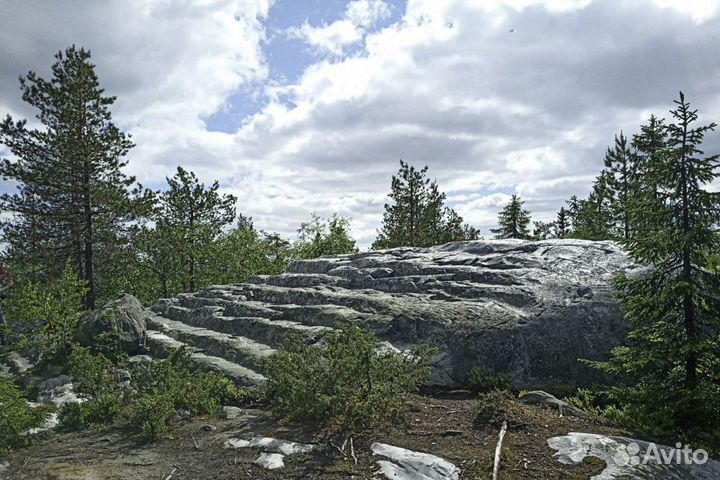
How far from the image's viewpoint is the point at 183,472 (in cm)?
607

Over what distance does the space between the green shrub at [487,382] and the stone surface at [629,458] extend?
9.23 ft

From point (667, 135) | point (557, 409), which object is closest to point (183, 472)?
point (557, 409)

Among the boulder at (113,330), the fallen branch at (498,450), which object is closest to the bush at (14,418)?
the boulder at (113,330)

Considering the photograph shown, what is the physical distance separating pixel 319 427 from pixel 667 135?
636 centimetres

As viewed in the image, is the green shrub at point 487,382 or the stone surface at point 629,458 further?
the green shrub at point 487,382

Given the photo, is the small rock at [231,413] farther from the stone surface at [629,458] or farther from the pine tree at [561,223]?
the pine tree at [561,223]

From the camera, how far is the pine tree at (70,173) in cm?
2177

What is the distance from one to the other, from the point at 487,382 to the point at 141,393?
600 centimetres

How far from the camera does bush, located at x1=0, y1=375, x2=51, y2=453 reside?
7.34 metres

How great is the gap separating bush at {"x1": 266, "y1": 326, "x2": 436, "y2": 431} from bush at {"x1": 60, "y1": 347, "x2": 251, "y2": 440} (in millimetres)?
1466

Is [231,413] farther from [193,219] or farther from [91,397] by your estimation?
[193,219]

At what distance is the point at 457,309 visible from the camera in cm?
1084

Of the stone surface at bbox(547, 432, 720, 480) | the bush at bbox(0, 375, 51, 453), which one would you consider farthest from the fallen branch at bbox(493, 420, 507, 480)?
the bush at bbox(0, 375, 51, 453)

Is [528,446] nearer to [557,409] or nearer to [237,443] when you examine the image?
[557,409]
